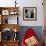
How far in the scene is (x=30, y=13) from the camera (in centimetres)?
602

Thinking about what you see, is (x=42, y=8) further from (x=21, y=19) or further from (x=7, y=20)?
(x=7, y=20)

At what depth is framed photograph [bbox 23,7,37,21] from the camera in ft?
19.6

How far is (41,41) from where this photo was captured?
19.6ft

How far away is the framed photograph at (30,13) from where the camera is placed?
19.6 ft

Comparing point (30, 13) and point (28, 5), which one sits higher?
point (28, 5)

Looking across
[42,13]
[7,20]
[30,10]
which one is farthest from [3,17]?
[42,13]

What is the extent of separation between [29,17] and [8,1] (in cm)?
98

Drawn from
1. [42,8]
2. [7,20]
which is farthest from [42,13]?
[7,20]

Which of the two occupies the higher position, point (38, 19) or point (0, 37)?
point (38, 19)

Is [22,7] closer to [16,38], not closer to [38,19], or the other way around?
[38,19]

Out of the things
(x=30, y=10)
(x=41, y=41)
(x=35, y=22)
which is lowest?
(x=41, y=41)

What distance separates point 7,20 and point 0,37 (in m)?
0.68

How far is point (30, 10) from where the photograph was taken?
6.00m

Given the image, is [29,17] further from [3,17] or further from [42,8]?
[3,17]
